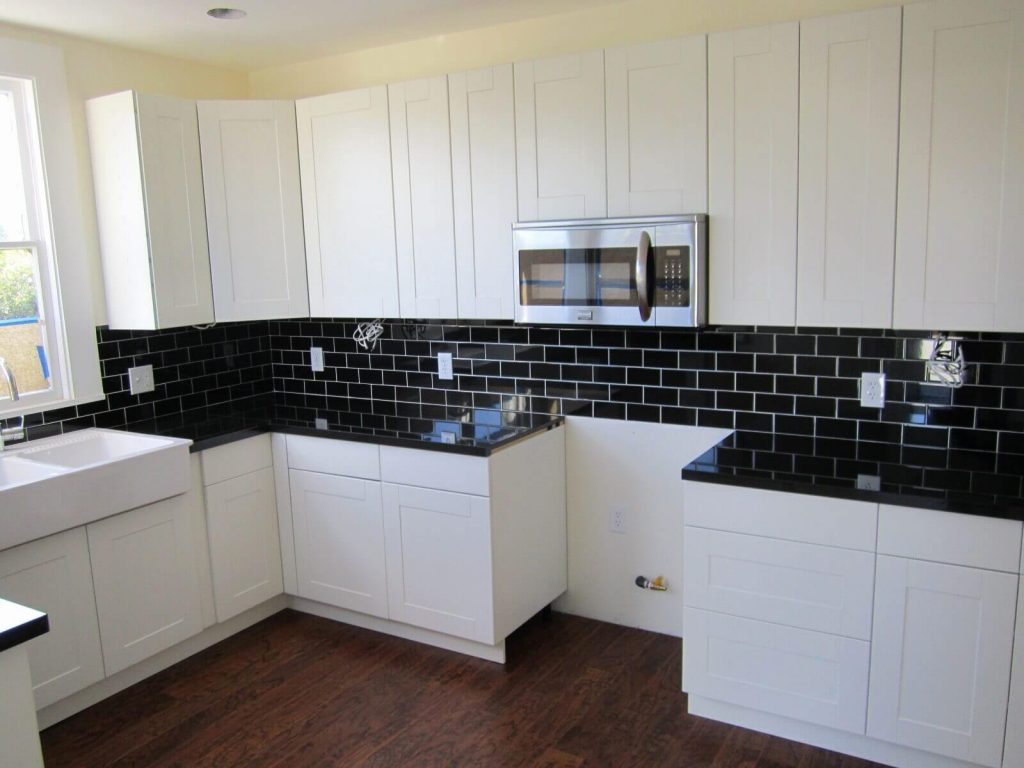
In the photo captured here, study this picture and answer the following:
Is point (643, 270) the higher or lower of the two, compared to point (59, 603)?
higher

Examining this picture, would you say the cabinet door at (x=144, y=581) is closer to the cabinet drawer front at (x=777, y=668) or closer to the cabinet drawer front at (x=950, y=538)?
the cabinet drawer front at (x=777, y=668)

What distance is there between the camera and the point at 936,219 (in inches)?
95.7

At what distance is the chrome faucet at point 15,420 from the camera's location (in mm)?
3023

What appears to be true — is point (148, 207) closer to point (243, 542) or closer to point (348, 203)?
point (348, 203)

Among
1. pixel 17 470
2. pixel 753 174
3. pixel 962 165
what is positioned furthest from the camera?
pixel 17 470

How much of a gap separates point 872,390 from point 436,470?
1.57 meters

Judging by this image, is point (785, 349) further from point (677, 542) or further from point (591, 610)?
point (591, 610)

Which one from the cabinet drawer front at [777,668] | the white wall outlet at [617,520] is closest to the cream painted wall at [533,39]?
the white wall outlet at [617,520]

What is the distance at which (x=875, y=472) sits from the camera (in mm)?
2518

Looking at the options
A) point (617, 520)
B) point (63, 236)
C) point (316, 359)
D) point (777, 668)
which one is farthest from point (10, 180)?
point (777, 668)

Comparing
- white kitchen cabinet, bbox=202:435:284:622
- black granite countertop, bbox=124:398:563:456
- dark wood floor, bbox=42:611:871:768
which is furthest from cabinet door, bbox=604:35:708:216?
white kitchen cabinet, bbox=202:435:284:622

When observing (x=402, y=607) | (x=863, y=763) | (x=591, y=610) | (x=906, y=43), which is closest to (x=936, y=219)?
Answer: (x=906, y=43)

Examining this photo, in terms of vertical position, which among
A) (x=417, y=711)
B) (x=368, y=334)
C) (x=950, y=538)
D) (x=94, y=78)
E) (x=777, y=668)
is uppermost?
(x=94, y=78)

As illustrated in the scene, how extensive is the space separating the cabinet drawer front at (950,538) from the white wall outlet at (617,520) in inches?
45.9
